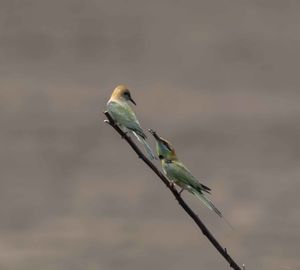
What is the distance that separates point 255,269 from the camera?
7871 millimetres

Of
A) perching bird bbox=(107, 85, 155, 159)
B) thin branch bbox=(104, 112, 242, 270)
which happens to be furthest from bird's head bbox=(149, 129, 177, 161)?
perching bird bbox=(107, 85, 155, 159)

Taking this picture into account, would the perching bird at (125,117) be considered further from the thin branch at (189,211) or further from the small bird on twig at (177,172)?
the thin branch at (189,211)

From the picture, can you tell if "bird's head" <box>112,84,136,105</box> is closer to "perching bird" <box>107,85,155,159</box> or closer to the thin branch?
"perching bird" <box>107,85,155,159</box>

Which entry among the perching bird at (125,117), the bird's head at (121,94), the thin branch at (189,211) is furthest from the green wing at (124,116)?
the thin branch at (189,211)

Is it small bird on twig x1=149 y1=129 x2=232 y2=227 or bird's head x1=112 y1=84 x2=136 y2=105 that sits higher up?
bird's head x1=112 y1=84 x2=136 y2=105

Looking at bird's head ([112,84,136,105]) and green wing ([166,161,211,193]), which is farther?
bird's head ([112,84,136,105])

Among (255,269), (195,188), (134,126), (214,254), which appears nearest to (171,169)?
(195,188)

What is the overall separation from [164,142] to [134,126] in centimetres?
89

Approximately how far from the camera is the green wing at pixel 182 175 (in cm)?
191

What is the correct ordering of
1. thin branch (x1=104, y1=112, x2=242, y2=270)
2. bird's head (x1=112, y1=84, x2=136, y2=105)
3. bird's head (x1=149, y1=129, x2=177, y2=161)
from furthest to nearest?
bird's head (x1=112, y1=84, x2=136, y2=105) < bird's head (x1=149, y1=129, x2=177, y2=161) < thin branch (x1=104, y1=112, x2=242, y2=270)

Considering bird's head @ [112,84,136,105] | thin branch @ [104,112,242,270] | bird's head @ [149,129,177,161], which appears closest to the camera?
thin branch @ [104,112,242,270]

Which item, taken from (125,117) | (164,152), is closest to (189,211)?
(164,152)

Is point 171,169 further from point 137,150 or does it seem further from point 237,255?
point 237,255

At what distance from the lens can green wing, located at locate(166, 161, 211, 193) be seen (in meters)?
1.91
